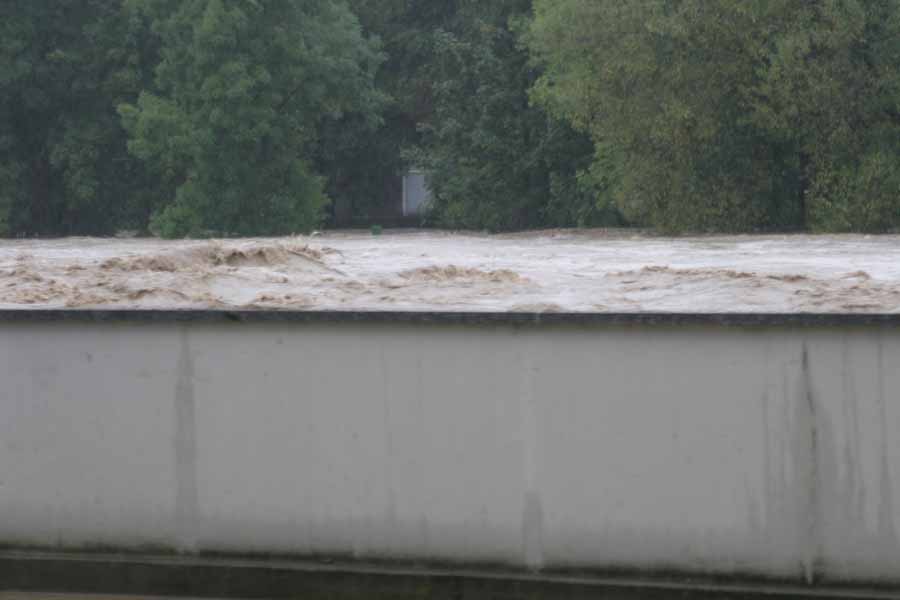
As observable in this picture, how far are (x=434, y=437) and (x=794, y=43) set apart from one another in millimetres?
26119

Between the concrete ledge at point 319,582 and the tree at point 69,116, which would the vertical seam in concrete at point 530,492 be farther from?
the tree at point 69,116

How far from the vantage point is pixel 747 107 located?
34.6 m

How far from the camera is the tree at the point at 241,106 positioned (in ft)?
159

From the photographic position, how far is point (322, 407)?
303 inches

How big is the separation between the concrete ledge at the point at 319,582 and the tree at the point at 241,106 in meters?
40.6

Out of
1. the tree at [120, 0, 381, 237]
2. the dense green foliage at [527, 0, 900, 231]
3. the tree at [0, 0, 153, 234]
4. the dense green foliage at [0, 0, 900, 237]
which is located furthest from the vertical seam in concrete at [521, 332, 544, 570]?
→ the tree at [0, 0, 153, 234]

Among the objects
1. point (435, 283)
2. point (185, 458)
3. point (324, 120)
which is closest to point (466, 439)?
point (185, 458)

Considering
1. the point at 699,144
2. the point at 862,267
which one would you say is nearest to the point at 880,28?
the point at 699,144

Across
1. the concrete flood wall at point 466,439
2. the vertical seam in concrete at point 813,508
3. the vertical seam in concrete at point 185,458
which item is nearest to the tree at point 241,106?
the concrete flood wall at point 466,439

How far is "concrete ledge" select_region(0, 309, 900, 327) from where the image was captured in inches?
277

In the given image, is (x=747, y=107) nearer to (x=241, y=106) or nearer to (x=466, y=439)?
(x=241, y=106)

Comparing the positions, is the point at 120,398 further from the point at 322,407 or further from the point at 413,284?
the point at 413,284

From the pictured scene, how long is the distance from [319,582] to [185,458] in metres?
0.88

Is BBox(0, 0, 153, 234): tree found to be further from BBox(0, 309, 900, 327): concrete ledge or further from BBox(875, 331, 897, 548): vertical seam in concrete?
BBox(875, 331, 897, 548): vertical seam in concrete
